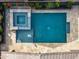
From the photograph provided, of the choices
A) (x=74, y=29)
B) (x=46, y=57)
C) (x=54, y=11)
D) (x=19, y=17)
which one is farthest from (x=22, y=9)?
(x=46, y=57)

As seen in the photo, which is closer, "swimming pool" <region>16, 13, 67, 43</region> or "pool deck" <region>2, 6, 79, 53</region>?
"pool deck" <region>2, 6, 79, 53</region>

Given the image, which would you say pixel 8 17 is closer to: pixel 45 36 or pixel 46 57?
pixel 45 36

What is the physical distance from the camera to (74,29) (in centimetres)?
1644

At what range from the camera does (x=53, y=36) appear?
54.3ft

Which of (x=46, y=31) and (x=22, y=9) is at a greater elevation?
(x=22, y=9)

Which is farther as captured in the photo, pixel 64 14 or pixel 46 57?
pixel 64 14

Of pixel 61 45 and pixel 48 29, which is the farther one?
pixel 48 29

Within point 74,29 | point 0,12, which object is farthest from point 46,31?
point 0,12

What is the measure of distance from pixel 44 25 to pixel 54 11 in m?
0.81

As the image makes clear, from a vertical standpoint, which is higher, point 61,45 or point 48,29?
point 48,29

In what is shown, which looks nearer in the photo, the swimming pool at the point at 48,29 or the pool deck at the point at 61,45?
the pool deck at the point at 61,45

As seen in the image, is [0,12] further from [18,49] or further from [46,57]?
[46,57]

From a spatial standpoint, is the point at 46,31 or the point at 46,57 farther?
the point at 46,31

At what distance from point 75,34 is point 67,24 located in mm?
594
